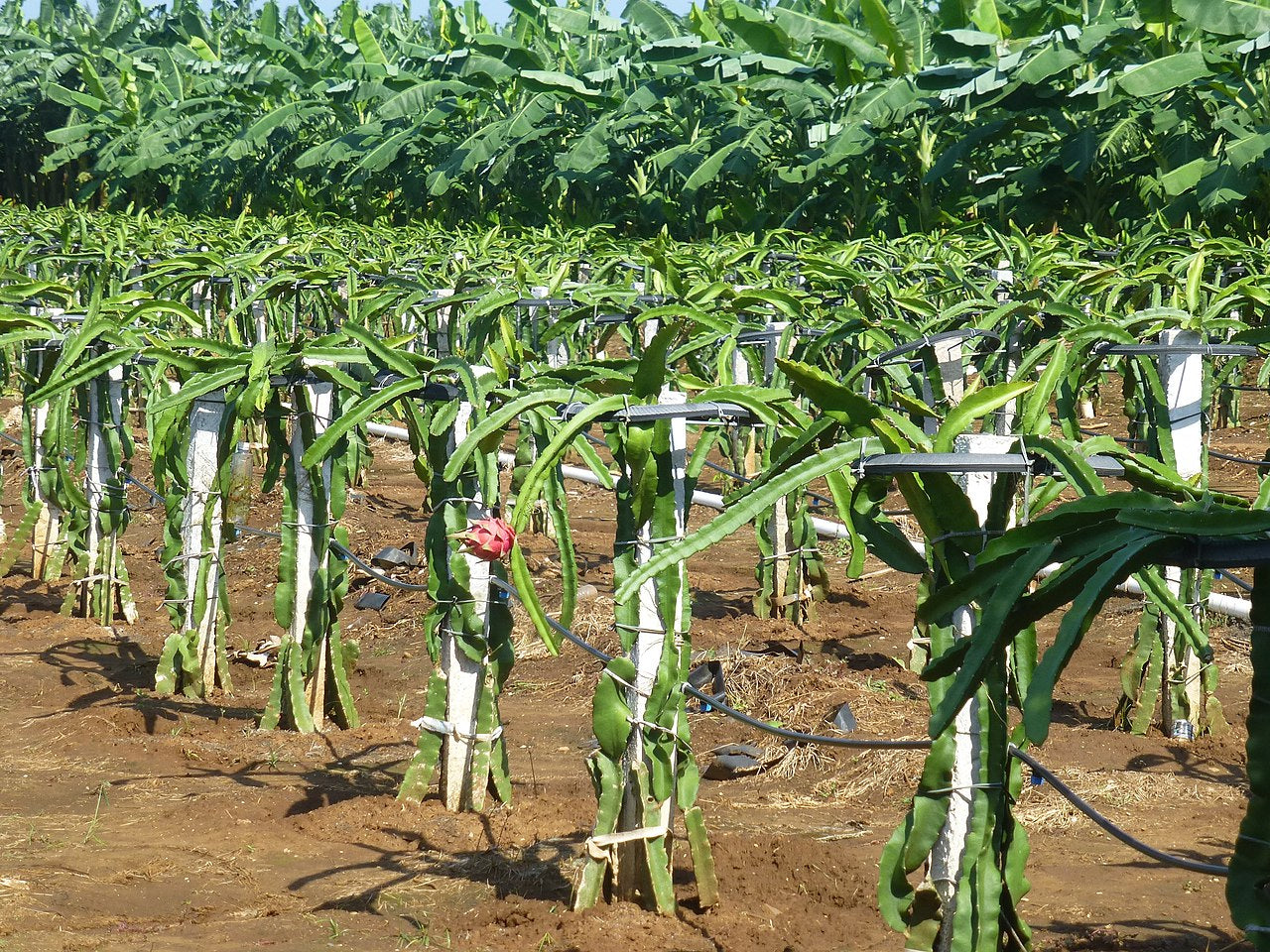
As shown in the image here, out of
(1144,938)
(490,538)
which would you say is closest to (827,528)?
(1144,938)

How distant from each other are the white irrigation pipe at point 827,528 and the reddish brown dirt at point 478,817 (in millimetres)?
213

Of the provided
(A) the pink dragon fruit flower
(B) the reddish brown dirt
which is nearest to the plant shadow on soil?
(B) the reddish brown dirt

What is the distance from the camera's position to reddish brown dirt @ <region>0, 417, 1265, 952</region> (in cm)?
342

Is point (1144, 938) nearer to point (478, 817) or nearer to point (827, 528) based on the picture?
point (478, 817)

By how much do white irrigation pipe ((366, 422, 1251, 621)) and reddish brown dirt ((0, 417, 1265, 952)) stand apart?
213 mm

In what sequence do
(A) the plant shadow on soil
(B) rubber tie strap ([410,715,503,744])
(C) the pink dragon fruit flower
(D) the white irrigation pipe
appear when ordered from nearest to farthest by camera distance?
(C) the pink dragon fruit flower, (A) the plant shadow on soil, (B) rubber tie strap ([410,715,503,744]), (D) the white irrigation pipe

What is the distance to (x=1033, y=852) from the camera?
13.2 feet

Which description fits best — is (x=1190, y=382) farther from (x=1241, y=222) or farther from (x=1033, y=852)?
(x=1241, y=222)

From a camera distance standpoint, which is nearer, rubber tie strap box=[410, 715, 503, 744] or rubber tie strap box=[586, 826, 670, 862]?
rubber tie strap box=[586, 826, 670, 862]

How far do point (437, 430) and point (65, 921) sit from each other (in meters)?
1.59

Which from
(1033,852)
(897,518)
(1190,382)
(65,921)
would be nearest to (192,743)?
Answer: (65,921)

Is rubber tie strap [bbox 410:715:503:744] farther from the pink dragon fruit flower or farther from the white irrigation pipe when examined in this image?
the pink dragon fruit flower

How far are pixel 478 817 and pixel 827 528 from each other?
3.93m

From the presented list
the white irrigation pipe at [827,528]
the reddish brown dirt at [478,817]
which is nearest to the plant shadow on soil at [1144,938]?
the reddish brown dirt at [478,817]
